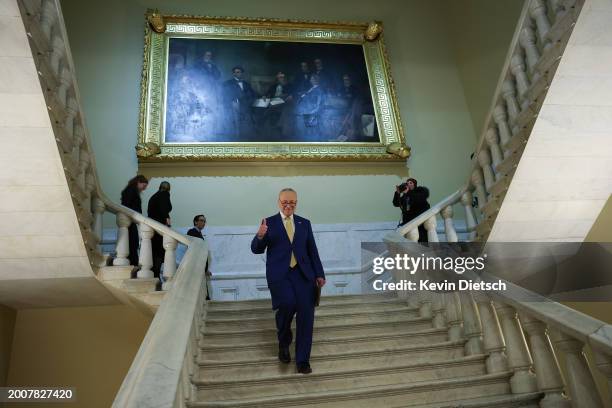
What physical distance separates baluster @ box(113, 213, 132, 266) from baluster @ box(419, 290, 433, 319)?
3007mm

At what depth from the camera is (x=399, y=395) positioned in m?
3.10

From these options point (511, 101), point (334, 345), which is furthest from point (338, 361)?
point (511, 101)

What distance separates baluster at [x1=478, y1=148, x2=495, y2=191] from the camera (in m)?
4.80

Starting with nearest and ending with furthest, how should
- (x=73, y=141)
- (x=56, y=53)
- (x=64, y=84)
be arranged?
(x=56, y=53)
(x=64, y=84)
(x=73, y=141)

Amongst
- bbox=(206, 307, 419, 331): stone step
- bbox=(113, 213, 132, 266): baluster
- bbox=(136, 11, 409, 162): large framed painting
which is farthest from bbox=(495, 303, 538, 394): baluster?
bbox=(136, 11, 409, 162): large framed painting

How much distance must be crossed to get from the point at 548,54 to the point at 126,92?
6.54 m

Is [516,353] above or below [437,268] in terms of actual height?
below

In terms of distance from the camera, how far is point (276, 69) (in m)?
8.27

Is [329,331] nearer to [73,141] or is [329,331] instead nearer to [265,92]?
[73,141]

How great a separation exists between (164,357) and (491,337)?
248 cm

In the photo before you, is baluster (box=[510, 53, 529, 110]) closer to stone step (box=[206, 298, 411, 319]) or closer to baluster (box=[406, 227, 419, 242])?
baluster (box=[406, 227, 419, 242])

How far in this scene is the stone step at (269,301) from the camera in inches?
179

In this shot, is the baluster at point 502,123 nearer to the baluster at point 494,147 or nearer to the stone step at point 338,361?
the baluster at point 494,147

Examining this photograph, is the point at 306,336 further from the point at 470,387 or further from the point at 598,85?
the point at 598,85
